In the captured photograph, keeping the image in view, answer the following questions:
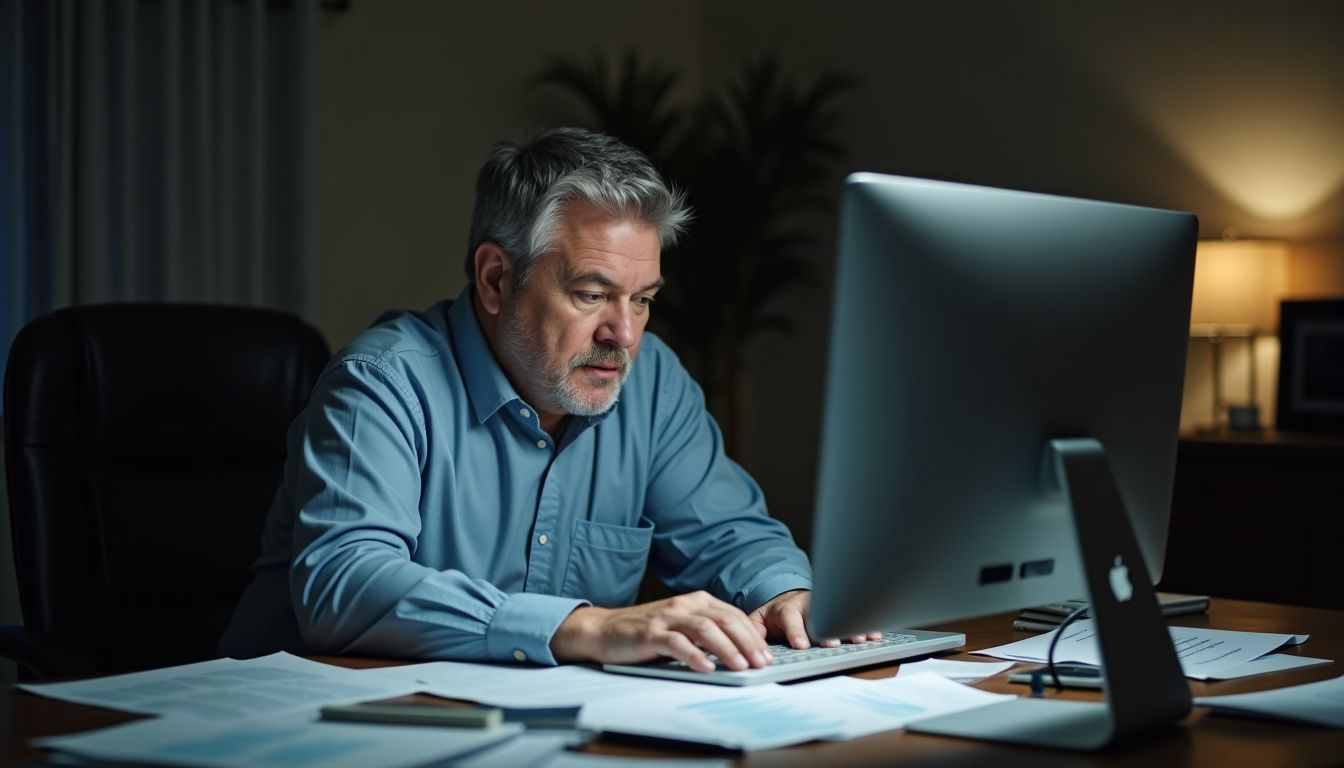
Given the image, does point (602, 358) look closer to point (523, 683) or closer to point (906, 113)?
point (523, 683)

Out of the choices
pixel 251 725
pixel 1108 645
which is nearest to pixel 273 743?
pixel 251 725

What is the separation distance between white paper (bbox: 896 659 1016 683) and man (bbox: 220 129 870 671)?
A: 0.15 meters

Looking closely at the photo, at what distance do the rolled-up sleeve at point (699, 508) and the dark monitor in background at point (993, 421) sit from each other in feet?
2.30

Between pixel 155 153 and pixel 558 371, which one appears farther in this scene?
pixel 155 153

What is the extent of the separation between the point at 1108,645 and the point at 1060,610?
612 millimetres

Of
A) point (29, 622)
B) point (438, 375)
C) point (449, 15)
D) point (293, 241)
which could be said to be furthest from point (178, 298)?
point (438, 375)

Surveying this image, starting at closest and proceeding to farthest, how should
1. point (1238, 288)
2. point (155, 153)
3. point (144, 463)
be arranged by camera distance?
point (144, 463)
point (1238, 288)
point (155, 153)

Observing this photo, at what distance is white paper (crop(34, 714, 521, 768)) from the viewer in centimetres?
99

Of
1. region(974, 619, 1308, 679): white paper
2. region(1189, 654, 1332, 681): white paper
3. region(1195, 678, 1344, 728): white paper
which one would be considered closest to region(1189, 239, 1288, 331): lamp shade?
region(974, 619, 1308, 679): white paper

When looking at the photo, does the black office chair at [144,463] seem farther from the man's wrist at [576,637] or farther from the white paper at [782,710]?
the white paper at [782,710]

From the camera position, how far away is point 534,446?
1.88 m

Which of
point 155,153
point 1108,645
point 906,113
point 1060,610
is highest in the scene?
point 906,113

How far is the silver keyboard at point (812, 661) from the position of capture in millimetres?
1303

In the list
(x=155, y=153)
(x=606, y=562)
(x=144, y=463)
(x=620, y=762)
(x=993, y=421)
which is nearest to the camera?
(x=620, y=762)
